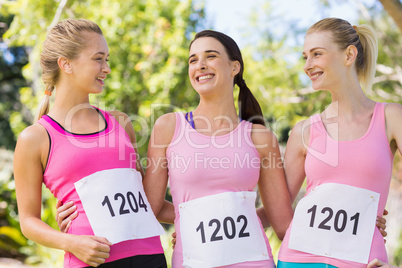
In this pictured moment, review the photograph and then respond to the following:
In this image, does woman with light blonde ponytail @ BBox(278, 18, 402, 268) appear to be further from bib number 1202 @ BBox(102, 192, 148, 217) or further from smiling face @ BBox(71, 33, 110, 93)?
smiling face @ BBox(71, 33, 110, 93)

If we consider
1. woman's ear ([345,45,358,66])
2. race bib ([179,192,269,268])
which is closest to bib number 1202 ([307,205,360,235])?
race bib ([179,192,269,268])

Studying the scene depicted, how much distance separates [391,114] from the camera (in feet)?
7.32

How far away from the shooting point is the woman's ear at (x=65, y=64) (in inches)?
91.6

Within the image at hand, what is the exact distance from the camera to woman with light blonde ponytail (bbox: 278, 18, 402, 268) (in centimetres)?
216

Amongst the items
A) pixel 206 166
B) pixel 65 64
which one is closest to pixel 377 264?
pixel 206 166

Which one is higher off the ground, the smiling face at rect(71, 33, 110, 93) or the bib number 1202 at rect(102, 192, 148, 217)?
the smiling face at rect(71, 33, 110, 93)

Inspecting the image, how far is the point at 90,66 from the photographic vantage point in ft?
7.67

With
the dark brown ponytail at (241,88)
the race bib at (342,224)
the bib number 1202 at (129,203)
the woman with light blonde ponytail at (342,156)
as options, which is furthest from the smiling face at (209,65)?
the race bib at (342,224)

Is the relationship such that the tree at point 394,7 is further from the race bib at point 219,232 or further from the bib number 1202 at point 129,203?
the bib number 1202 at point 129,203

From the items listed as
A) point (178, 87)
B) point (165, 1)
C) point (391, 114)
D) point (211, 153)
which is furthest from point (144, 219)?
point (165, 1)

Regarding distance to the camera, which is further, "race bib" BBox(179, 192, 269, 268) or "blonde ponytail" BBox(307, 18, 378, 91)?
"blonde ponytail" BBox(307, 18, 378, 91)

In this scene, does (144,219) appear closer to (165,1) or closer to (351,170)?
(351,170)

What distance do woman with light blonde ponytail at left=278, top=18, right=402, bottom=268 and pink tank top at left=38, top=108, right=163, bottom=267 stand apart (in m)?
0.80

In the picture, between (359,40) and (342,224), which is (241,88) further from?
(342,224)
